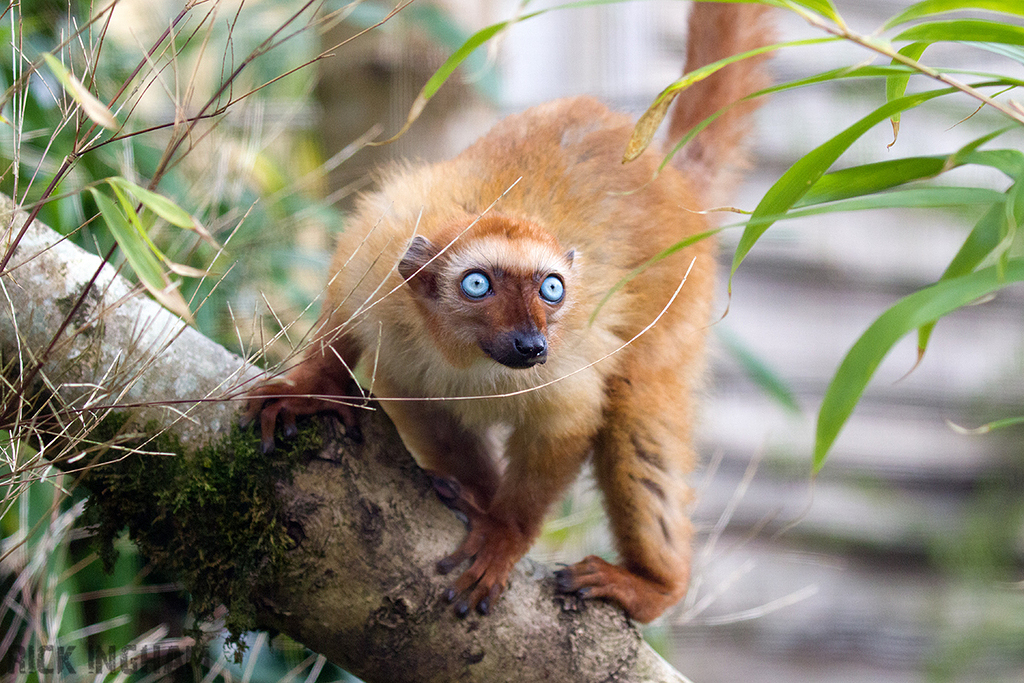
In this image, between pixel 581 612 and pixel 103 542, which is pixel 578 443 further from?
pixel 103 542

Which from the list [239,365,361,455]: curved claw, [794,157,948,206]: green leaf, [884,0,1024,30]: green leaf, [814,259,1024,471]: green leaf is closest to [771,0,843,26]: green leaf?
[884,0,1024,30]: green leaf

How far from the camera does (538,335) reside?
2.14m

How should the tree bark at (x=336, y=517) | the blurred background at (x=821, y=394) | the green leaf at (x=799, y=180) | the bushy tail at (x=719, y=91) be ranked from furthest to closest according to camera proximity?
the blurred background at (x=821, y=394)
the bushy tail at (x=719, y=91)
the tree bark at (x=336, y=517)
the green leaf at (x=799, y=180)

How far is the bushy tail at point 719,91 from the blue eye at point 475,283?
1.12 m

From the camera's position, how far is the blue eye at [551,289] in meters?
2.24

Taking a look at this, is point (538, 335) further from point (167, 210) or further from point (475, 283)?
point (167, 210)

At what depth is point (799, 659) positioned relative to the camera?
5086 mm

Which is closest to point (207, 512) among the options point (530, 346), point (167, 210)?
point (530, 346)

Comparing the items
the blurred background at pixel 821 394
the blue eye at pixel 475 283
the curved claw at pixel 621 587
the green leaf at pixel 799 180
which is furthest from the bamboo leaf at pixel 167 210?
the blurred background at pixel 821 394

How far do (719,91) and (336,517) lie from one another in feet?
6.78

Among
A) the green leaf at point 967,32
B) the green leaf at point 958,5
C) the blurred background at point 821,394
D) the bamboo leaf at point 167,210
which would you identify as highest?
the green leaf at point 958,5

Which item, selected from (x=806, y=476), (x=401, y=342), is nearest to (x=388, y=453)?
(x=401, y=342)

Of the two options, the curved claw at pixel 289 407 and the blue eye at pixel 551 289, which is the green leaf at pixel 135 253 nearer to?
the curved claw at pixel 289 407

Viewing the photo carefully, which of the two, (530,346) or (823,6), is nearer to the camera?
(823,6)
